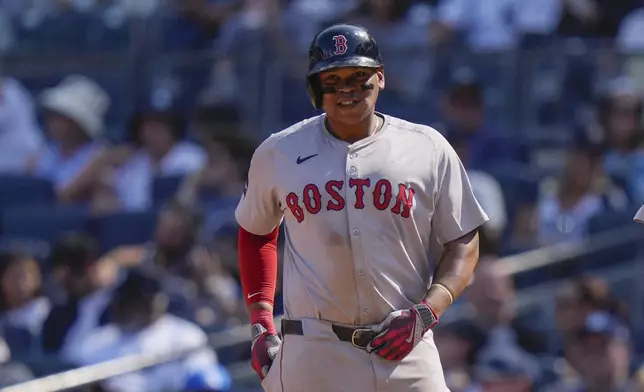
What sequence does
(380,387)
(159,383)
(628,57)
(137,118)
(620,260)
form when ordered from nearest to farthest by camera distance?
(380,387) < (159,383) < (620,260) < (628,57) < (137,118)

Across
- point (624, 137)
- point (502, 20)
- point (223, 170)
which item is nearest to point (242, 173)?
point (223, 170)

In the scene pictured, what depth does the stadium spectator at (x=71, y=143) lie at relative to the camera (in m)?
10.9

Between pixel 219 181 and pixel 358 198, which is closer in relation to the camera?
pixel 358 198

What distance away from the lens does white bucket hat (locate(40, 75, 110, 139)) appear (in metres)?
11.0

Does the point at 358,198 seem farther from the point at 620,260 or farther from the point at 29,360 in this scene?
the point at 620,260

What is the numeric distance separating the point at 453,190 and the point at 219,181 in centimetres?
567

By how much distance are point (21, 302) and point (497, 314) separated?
3.26 metres

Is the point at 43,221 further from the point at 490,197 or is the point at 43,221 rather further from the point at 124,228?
the point at 490,197

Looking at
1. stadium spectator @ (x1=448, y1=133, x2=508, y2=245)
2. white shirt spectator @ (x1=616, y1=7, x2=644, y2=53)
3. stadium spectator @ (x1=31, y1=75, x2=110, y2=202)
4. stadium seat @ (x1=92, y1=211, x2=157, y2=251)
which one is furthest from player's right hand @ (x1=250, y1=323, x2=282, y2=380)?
white shirt spectator @ (x1=616, y1=7, x2=644, y2=53)

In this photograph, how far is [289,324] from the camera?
454 centimetres

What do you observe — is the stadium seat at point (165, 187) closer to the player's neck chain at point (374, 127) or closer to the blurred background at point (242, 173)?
the blurred background at point (242, 173)

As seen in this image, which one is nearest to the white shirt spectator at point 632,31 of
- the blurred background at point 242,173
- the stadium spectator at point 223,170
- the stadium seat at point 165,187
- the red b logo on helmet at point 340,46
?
the blurred background at point 242,173

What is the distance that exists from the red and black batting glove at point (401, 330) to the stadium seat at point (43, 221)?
622cm

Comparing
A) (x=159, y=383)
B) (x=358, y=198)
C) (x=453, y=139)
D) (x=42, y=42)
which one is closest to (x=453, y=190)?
(x=358, y=198)
